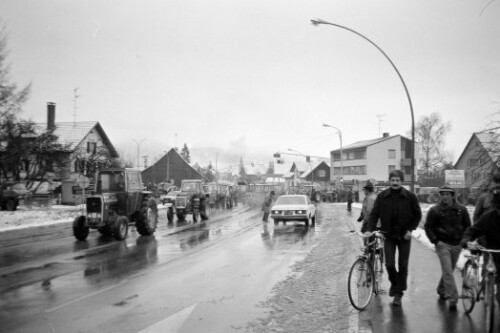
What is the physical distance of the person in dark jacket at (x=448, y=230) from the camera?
6977mm

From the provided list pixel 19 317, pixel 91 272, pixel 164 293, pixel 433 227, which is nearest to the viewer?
pixel 19 317

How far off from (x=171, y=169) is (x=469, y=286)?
82.4m

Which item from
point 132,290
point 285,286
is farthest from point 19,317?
point 285,286

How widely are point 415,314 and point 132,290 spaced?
461 cm

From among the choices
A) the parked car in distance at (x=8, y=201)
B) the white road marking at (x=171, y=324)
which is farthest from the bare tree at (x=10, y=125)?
the white road marking at (x=171, y=324)

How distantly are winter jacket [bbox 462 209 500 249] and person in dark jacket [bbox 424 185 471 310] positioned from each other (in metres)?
0.86

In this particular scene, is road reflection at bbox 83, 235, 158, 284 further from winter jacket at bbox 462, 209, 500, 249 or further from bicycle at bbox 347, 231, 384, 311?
winter jacket at bbox 462, 209, 500, 249

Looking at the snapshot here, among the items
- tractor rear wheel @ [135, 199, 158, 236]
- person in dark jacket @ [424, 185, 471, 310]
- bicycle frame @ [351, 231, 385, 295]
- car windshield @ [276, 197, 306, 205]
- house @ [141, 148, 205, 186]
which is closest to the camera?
person in dark jacket @ [424, 185, 471, 310]

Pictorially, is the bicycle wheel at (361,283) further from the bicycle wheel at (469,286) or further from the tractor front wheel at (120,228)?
the tractor front wheel at (120,228)

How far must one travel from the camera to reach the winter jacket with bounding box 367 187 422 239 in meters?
7.12

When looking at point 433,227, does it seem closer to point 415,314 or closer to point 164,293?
point 415,314

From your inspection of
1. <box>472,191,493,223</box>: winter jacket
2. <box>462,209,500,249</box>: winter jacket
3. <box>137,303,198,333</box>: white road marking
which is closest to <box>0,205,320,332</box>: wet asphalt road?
<box>137,303,198,333</box>: white road marking

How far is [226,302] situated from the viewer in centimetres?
729

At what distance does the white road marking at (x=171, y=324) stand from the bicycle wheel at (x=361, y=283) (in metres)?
2.33
